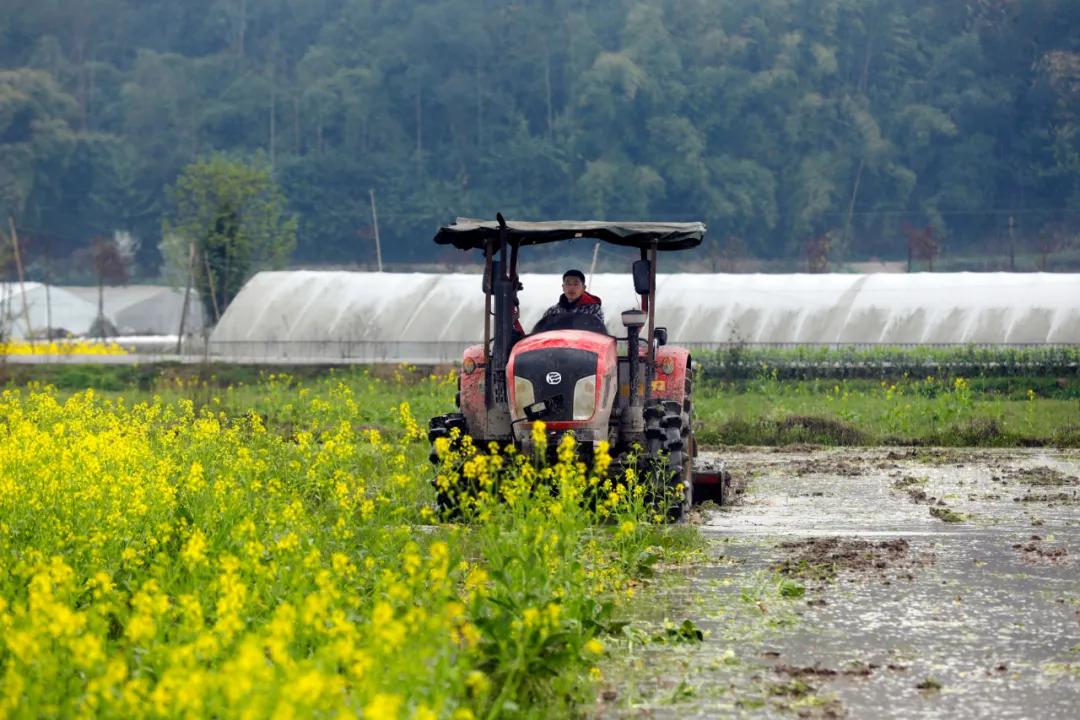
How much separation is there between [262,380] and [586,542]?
21275 mm

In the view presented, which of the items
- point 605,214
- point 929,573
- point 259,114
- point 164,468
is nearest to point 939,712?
point 929,573

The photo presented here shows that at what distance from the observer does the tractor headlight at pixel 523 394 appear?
13.6 metres

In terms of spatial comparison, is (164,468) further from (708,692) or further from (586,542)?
(708,692)

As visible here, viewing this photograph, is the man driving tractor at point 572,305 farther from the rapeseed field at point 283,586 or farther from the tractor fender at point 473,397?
the rapeseed field at point 283,586

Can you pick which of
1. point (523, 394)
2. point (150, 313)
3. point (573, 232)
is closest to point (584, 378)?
point (523, 394)

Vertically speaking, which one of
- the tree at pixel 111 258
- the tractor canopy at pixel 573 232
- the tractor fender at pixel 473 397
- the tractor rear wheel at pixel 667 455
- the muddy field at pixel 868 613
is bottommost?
the tree at pixel 111 258

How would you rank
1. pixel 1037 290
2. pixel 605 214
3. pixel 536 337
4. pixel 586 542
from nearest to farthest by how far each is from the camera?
pixel 586 542 → pixel 536 337 → pixel 1037 290 → pixel 605 214

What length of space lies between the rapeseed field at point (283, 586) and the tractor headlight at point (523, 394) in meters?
0.56

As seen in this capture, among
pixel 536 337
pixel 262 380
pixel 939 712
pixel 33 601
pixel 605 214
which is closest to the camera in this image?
pixel 33 601

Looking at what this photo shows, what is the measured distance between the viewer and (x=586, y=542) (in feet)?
39.9

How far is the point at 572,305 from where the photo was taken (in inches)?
581

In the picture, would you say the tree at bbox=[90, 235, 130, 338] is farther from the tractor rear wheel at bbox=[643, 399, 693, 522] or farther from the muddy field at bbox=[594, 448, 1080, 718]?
the muddy field at bbox=[594, 448, 1080, 718]

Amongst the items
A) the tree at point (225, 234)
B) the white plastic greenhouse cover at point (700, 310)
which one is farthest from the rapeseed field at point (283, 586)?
the tree at point (225, 234)

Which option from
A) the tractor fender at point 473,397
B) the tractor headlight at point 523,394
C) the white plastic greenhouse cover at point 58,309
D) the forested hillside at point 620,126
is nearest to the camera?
the tractor headlight at point 523,394
